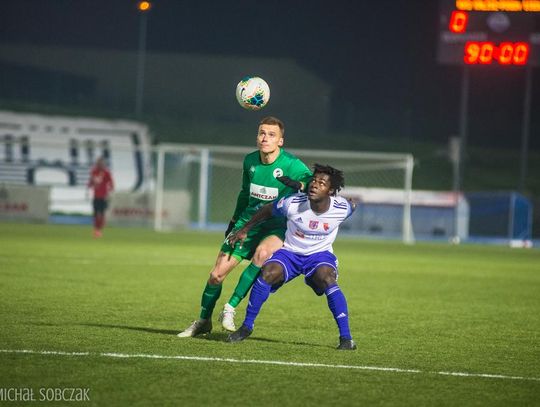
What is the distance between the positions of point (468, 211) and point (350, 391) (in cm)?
3051

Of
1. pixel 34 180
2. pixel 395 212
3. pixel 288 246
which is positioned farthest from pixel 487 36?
pixel 288 246

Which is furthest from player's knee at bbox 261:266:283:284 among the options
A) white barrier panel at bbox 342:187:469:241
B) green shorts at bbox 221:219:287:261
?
white barrier panel at bbox 342:187:469:241

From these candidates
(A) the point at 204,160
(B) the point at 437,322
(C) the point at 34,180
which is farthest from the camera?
(C) the point at 34,180

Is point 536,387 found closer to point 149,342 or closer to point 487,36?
point 149,342

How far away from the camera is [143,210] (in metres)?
34.5

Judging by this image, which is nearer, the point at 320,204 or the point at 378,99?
the point at 320,204

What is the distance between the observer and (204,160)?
32.7 m

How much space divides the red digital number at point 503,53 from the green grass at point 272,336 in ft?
36.3

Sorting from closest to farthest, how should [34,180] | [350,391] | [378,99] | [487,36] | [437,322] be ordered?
[350,391], [437,322], [487,36], [34,180], [378,99]

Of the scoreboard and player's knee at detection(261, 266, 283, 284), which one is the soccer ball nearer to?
player's knee at detection(261, 266, 283, 284)

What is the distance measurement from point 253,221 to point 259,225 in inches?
20.2

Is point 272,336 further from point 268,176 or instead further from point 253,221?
point 268,176

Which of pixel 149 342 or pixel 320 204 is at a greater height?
pixel 320 204

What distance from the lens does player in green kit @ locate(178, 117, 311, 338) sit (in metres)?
9.09
